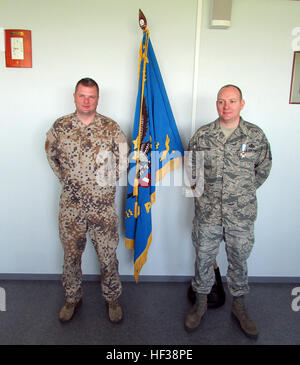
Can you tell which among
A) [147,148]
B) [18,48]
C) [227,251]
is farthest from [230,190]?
[18,48]

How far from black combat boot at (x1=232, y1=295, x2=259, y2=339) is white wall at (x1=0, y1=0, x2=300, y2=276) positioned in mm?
514

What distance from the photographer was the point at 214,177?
6.44 feet

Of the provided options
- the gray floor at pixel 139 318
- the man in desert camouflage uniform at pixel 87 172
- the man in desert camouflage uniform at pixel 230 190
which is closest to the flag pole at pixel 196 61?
the man in desert camouflage uniform at pixel 230 190

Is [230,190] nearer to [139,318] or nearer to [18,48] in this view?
[139,318]

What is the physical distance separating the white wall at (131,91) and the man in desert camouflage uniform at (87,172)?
418 mm

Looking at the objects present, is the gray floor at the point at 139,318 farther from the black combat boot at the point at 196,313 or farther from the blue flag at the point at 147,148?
the blue flag at the point at 147,148

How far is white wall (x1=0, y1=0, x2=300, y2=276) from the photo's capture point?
7.22ft

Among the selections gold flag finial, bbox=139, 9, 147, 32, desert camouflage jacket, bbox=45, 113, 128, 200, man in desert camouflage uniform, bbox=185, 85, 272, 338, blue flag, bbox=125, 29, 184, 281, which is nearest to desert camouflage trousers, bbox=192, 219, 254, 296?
man in desert camouflage uniform, bbox=185, 85, 272, 338

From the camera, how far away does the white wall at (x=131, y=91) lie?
7.22ft

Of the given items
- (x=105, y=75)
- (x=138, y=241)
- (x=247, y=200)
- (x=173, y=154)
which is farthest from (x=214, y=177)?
(x=105, y=75)

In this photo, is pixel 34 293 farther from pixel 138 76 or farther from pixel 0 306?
pixel 138 76

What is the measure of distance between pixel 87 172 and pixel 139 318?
3.70 feet

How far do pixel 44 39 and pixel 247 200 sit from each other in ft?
6.18

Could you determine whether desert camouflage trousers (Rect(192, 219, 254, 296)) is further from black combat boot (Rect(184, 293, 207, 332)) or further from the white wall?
the white wall
